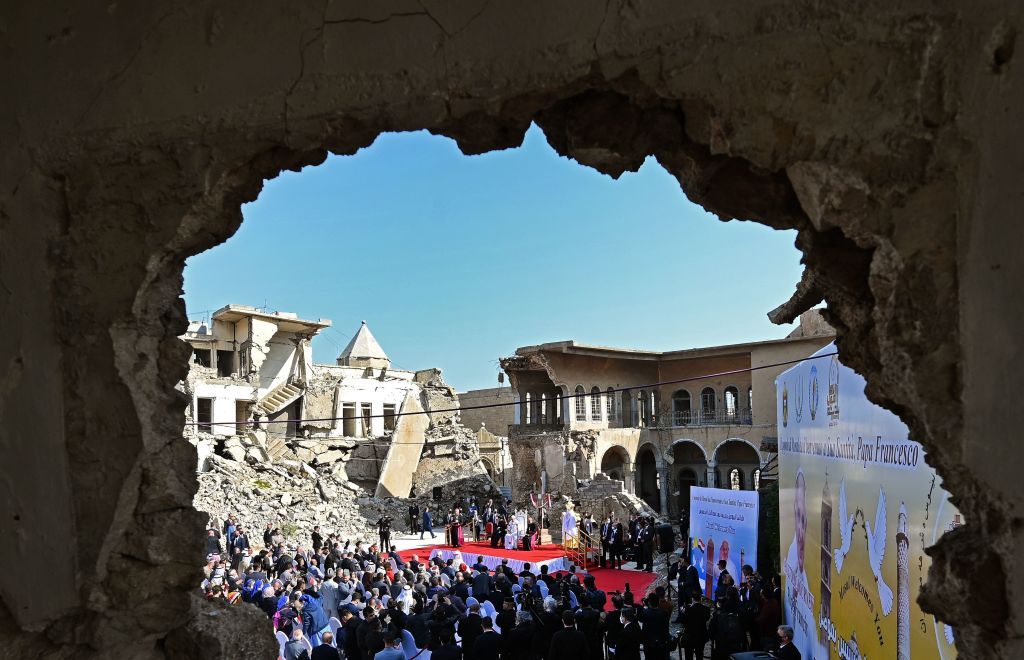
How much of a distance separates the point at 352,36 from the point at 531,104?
888 mm

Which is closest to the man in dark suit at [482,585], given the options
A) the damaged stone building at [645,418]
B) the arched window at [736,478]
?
the damaged stone building at [645,418]

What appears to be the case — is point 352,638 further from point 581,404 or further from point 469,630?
point 581,404

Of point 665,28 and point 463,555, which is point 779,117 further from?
point 463,555

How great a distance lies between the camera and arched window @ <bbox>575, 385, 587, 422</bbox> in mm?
29000

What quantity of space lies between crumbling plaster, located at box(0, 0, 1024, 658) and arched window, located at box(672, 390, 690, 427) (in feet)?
94.1

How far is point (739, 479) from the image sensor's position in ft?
102

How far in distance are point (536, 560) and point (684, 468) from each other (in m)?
15.1

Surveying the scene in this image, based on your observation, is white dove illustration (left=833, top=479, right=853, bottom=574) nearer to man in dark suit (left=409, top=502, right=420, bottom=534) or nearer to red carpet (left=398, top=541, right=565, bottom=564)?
red carpet (left=398, top=541, right=565, bottom=564)

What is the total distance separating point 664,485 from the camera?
100 feet

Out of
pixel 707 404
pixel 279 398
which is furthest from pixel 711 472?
pixel 279 398

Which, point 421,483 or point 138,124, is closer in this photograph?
point 138,124

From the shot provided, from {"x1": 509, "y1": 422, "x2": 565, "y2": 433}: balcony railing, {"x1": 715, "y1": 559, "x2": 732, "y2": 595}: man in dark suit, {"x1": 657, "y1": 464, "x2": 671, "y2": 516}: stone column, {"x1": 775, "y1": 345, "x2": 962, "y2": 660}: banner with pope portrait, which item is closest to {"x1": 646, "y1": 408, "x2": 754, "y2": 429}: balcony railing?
{"x1": 657, "y1": 464, "x2": 671, "y2": 516}: stone column

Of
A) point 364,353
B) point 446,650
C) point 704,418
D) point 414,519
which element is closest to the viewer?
point 446,650

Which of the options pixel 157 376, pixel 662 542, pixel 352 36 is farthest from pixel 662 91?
pixel 662 542
